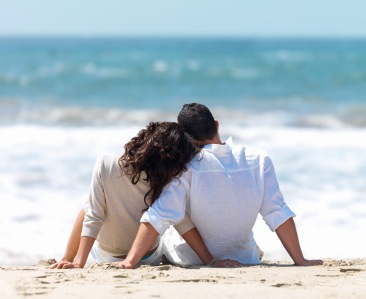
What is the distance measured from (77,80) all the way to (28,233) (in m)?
16.0

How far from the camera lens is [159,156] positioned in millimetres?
3844

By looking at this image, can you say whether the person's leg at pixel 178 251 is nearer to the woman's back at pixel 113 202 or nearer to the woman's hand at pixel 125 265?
the woman's back at pixel 113 202

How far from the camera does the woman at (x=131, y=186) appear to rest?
3.83 meters

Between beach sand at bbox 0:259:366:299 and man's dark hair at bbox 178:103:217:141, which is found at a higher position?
man's dark hair at bbox 178:103:217:141

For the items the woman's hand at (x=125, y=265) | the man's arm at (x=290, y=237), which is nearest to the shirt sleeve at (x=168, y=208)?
the woman's hand at (x=125, y=265)

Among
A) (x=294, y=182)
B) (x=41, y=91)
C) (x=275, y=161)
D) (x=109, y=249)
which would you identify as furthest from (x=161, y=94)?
(x=109, y=249)

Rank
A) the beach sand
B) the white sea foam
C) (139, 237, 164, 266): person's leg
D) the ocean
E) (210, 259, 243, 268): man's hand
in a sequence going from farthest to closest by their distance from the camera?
1. the ocean
2. the white sea foam
3. (139, 237, 164, 266): person's leg
4. (210, 259, 243, 268): man's hand
5. the beach sand

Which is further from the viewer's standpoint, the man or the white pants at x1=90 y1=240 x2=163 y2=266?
the white pants at x1=90 y1=240 x2=163 y2=266

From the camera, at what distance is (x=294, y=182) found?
789 centimetres

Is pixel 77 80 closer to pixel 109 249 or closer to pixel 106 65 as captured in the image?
pixel 106 65

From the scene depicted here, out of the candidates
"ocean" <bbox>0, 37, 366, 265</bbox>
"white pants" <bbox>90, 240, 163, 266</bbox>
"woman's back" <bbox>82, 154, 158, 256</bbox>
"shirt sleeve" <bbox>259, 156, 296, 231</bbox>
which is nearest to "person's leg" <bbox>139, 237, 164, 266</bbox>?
"white pants" <bbox>90, 240, 163, 266</bbox>

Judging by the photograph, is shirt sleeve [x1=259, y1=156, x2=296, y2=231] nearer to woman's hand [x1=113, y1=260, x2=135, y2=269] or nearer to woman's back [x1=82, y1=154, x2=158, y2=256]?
woman's back [x1=82, y1=154, x2=158, y2=256]

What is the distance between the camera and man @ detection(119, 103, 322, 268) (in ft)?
12.5

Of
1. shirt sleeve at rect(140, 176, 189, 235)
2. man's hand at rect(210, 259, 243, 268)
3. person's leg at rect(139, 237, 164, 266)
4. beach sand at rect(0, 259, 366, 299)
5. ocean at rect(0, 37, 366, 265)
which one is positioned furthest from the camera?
ocean at rect(0, 37, 366, 265)
